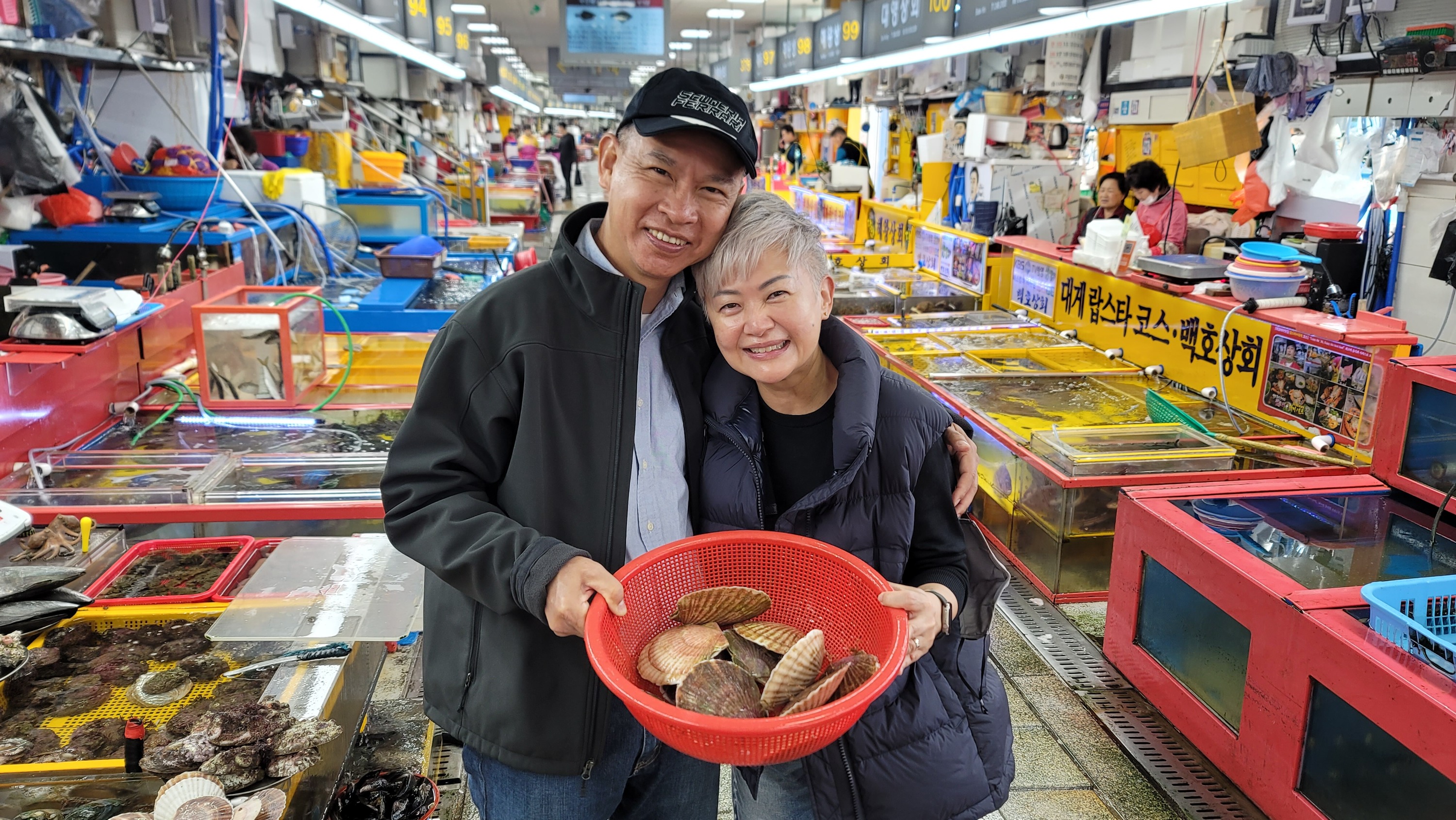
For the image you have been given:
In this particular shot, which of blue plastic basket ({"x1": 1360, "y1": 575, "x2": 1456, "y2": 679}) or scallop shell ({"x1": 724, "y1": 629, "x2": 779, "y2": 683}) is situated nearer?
scallop shell ({"x1": 724, "y1": 629, "x2": 779, "y2": 683})

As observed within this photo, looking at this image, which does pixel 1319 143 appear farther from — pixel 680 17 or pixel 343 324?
pixel 680 17

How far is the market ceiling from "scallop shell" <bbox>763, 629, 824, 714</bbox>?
12637 mm

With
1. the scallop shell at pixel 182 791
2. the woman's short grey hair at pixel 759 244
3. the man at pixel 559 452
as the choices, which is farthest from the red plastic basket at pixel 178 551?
the woman's short grey hair at pixel 759 244

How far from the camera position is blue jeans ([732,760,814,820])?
5.37 feet

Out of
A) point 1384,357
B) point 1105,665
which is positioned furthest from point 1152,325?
point 1105,665

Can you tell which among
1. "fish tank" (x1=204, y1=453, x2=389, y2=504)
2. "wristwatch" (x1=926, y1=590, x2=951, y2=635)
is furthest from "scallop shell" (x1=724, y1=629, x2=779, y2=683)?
"fish tank" (x1=204, y1=453, x2=389, y2=504)

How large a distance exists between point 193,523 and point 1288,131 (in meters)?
7.59

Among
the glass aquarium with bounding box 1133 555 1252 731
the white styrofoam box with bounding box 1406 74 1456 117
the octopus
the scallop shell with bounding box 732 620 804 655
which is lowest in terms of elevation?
the glass aquarium with bounding box 1133 555 1252 731

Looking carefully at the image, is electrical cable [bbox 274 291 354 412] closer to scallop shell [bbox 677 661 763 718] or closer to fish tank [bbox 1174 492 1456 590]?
scallop shell [bbox 677 661 763 718]

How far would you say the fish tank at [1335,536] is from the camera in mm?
2443

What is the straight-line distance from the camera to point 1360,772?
6.85 ft

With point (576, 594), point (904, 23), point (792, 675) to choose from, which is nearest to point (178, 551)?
point (576, 594)

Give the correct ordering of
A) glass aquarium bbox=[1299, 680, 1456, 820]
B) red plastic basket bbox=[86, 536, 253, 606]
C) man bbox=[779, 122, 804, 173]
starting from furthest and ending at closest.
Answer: man bbox=[779, 122, 804, 173] < red plastic basket bbox=[86, 536, 253, 606] < glass aquarium bbox=[1299, 680, 1456, 820]

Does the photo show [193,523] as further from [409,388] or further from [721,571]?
[721,571]
